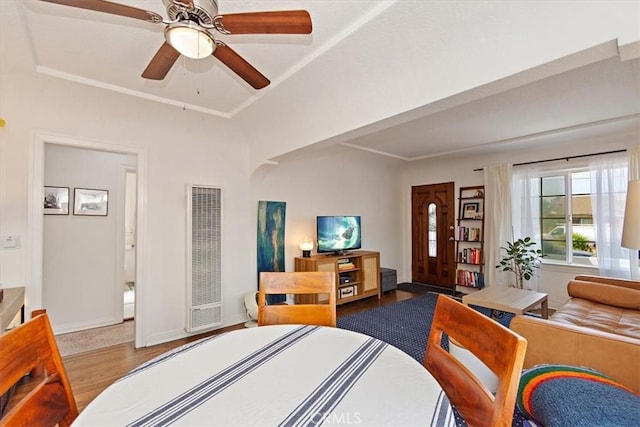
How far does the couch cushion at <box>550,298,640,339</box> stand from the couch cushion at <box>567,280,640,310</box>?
0.04 m

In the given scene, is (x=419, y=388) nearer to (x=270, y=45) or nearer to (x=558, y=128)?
(x=270, y=45)

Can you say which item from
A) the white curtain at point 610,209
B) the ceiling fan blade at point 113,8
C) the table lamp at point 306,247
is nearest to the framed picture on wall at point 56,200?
the table lamp at point 306,247

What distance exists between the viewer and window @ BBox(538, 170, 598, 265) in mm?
3918

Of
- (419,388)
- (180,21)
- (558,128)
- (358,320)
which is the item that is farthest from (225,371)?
(558,128)

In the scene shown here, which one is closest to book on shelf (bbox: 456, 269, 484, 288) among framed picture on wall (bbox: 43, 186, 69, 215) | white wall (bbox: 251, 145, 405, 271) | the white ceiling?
white wall (bbox: 251, 145, 405, 271)

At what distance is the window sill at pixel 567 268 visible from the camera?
12.5ft

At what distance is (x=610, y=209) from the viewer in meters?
3.58

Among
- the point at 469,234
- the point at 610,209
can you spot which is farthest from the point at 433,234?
the point at 610,209

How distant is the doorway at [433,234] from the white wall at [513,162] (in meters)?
0.13

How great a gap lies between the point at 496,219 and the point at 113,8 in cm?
490

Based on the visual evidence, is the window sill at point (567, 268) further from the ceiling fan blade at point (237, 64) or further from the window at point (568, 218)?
the ceiling fan blade at point (237, 64)

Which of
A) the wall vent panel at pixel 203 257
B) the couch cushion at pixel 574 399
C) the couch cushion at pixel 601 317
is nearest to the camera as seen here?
the couch cushion at pixel 574 399

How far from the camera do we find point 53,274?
3285mm

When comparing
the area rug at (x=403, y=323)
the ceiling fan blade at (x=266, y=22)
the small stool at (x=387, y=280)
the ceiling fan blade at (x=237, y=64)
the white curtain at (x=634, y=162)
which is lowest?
the area rug at (x=403, y=323)
